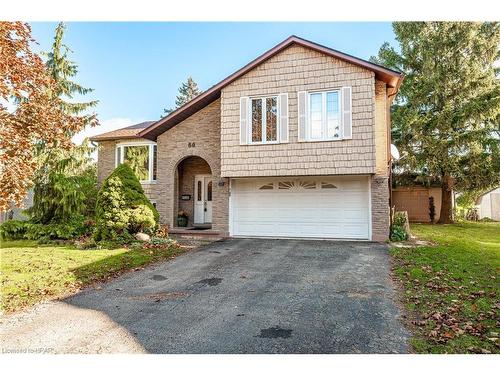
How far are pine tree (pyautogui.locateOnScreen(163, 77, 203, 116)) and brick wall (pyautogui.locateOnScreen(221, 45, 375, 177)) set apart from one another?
3899cm

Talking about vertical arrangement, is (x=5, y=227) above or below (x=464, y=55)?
below

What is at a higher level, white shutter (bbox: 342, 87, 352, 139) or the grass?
white shutter (bbox: 342, 87, 352, 139)

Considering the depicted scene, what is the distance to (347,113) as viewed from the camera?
10.5 meters

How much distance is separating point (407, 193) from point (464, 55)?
7.73 meters

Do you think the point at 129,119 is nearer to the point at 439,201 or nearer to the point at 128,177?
the point at 128,177

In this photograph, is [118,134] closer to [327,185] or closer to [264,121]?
[264,121]

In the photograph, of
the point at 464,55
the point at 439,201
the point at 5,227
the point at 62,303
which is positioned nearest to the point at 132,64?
the point at 62,303

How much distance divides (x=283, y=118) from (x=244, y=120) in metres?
1.39

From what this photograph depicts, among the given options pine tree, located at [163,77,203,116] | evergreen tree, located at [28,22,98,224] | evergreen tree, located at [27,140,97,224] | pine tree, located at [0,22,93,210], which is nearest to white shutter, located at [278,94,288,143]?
evergreen tree, located at [28,22,98,224]

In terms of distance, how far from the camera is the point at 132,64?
7.77m

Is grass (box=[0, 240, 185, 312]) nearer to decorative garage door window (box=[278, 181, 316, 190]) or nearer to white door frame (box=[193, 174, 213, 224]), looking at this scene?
decorative garage door window (box=[278, 181, 316, 190])

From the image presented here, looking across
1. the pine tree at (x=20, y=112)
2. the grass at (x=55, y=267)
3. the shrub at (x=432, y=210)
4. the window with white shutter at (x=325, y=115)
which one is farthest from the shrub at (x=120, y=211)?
the shrub at (x=432, y=210)

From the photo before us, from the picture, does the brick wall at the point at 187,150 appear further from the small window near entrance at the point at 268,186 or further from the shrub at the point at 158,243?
the shrub at the point at 158,243

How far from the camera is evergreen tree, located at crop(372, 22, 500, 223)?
639 inches
